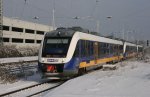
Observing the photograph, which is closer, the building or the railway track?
the railway track

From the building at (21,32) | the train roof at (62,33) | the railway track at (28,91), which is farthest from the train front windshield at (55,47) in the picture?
the building at (21,32)

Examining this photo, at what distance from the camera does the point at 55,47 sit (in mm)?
22797

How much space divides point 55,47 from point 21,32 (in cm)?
7516

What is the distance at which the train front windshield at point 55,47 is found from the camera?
73.7ft

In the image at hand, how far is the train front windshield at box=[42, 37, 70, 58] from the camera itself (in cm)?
2245

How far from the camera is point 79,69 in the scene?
24797mm

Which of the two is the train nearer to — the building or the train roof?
the train roof

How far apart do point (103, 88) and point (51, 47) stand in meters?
7.12

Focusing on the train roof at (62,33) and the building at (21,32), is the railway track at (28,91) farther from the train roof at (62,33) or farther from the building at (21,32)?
the building at (21,32)

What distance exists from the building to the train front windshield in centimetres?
6153

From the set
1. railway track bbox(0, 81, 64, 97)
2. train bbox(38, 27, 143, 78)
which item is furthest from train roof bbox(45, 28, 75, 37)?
railway track bbox(0, 81, 64, 97)

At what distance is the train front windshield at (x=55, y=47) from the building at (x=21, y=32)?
202ft

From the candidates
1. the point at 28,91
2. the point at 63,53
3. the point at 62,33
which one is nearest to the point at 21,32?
the point at 62,33

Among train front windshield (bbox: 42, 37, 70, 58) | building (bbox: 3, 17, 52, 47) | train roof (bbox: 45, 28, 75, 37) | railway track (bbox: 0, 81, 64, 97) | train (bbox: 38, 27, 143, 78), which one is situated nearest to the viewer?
railway track (bbox: 0, 81, 64, 97)
